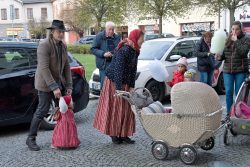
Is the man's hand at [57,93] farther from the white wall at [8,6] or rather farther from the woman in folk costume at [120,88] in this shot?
the white wall at [8,6]

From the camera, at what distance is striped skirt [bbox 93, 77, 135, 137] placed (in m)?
6.52

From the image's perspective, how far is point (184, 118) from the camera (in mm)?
5480

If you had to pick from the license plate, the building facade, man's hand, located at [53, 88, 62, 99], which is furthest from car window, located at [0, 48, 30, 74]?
the building facade

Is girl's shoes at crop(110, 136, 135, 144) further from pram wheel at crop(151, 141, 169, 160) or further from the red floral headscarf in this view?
the red floral headscarf

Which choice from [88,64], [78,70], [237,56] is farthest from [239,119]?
[88,64]

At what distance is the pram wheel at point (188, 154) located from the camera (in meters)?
5.52

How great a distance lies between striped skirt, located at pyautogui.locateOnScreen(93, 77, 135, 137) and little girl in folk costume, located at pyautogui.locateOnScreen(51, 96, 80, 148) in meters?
0.44

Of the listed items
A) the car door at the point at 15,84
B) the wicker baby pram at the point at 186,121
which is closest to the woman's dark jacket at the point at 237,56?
the wicker baby pram at the point at 186,121

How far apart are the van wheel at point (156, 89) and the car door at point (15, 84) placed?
3500mm

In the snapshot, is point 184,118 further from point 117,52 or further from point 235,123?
point 117,52

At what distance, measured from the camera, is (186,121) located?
5484 millimetres

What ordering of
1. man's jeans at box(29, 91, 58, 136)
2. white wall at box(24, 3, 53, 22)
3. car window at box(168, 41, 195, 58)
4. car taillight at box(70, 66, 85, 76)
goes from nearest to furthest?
man's jeans at box(29, 91, 58, 136) → car taillight at box(70, 66, 85, 76) → car window at box(168, 41, 195, 58) → white wall at box(24, 3, 53, 22)

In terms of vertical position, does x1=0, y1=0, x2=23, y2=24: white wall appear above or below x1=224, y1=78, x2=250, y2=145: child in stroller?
above

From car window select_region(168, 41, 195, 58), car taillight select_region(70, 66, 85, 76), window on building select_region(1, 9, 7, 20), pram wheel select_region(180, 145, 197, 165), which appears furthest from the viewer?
window on building select_region(1, 9, 7, 20)
